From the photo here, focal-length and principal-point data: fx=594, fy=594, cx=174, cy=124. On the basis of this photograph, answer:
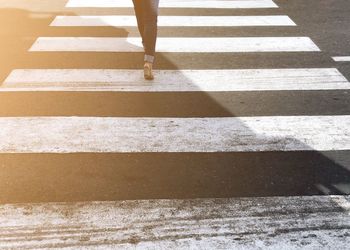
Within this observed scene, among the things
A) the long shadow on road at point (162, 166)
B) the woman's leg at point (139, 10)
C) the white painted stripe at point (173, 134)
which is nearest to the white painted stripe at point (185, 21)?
the woman's leg at point (139, 10)

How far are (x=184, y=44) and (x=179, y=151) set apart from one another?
10.8ft

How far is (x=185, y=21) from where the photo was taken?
9148 millimetres

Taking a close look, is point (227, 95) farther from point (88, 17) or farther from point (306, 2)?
point (306, 2)

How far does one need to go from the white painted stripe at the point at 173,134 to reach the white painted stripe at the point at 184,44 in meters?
2.30

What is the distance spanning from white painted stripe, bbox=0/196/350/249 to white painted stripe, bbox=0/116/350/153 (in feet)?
3.00

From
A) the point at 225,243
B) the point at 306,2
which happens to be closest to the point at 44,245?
the point at 225,243

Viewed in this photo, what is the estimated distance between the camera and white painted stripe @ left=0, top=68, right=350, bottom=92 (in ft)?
21.1

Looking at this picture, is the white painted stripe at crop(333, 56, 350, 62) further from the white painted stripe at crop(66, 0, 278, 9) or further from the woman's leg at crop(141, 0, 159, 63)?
the white painted stripe at crop(66, 0, 278, 9)

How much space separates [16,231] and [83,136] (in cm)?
159

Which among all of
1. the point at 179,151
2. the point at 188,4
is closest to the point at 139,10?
the point at 179,151

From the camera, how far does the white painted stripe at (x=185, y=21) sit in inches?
352

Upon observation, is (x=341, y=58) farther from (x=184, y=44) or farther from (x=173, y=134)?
(x=173, y=134)

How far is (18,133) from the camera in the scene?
5.29 metres

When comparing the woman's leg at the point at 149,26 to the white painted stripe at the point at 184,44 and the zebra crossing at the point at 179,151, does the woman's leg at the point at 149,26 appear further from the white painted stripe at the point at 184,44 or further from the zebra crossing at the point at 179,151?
the white painted stripe at the point at 184,44
